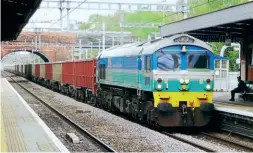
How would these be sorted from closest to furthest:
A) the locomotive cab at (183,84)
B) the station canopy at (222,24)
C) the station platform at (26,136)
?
1. the station platform at (26,136)
2. the locomotive cab at (183,84)
3. the station canopy at (222,24)

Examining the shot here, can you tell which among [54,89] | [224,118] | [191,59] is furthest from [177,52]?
[54,89]

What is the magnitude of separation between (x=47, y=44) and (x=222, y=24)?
56.9m

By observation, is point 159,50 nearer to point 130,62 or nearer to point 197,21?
A: point 130,62

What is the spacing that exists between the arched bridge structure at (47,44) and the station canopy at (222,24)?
47.1m

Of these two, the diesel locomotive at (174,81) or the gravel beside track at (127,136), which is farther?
the diesel locomotive at (174,81)

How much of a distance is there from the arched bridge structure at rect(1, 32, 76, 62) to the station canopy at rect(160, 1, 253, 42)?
4708 cm

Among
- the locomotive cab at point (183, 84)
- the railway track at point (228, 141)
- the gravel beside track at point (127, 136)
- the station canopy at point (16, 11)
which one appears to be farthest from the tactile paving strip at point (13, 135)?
the railway track at point (228, 141)

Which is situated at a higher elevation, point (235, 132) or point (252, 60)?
point (252, 60)

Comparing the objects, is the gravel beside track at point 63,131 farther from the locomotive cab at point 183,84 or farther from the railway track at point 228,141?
the railway track at point 228,141

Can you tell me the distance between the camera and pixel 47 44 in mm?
72875

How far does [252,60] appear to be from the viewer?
21984 millimetres

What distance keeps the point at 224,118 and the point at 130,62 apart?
4.07 metres

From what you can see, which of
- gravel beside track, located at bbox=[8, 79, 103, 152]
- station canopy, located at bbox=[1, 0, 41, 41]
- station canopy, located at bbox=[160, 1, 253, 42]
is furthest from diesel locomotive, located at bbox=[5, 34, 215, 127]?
station canopy, located at bbox=[1, 0, 41, 41]

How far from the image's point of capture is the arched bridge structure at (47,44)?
7106cm
